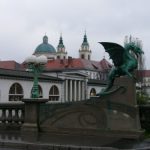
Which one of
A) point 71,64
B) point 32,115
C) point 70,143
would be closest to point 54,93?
point 32,115

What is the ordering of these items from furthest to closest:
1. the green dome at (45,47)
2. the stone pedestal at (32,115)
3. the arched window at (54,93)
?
the green dome at (45,47), the arched window at (54,93), the stone pedestal at (32,115)

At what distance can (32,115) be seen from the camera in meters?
14.6

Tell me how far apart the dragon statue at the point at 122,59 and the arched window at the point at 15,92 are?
37832 millimetres

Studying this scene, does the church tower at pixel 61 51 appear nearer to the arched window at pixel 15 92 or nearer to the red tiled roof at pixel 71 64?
the red tiled roof at pixel 71 64

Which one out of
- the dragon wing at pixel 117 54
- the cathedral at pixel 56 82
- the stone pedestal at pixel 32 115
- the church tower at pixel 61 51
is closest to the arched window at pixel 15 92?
the cathedral at pixel 56 82

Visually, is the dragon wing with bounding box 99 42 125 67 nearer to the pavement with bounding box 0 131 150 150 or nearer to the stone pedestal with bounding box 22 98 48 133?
the pavement with bounding box 0 131 150 150

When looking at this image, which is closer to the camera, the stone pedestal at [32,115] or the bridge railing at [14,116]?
the stone pedestal at [32,115]

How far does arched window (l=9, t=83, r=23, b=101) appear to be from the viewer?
5125 centimetres

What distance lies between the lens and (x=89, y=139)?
1256cm

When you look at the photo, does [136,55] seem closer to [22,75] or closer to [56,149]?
[56,149]

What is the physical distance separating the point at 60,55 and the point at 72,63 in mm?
36622

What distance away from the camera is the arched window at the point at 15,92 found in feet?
168

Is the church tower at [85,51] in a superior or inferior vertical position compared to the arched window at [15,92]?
superior

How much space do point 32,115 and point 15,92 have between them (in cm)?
3827
